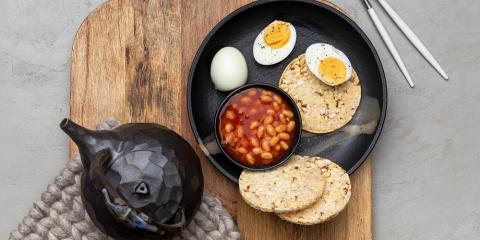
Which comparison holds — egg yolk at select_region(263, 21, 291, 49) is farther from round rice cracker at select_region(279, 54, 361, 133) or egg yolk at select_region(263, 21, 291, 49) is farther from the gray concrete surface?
the gray concrete surface

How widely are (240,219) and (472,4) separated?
0.79m

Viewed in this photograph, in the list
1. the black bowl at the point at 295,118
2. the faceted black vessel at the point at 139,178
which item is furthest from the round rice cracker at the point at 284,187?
the faceted black vessel at the point at 139,178

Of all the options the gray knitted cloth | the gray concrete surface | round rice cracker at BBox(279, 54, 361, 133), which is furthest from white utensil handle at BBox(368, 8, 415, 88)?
the gray knitted cloth

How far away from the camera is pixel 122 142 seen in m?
1.40

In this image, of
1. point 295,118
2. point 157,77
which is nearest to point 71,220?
point 157,77

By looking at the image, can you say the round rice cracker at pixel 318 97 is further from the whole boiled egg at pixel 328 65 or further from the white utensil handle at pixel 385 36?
the white utensil handle at pixel 385 36

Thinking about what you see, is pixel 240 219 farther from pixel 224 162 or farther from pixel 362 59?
pixel 362 59

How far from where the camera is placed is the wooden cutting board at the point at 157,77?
1645mm

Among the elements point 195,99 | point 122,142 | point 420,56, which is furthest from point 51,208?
point 420,56

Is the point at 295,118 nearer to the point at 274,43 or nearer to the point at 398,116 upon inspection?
the point at 274,43

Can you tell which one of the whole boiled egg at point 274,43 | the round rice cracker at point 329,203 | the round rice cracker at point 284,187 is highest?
the whole boiled egg at point 274,43

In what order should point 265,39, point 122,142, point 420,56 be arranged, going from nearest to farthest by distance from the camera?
1. point 122,142
2. point 265,39
3. point 420,56

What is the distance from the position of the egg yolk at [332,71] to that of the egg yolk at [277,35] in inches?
4.1

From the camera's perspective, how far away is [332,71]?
64.8 inches
